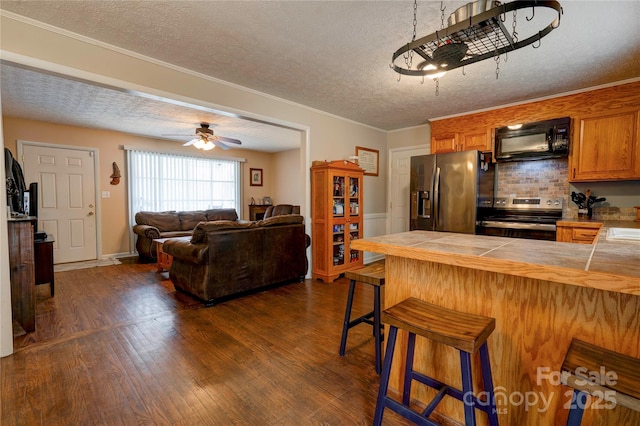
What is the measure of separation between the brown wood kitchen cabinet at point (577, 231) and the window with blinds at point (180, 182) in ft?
20.0

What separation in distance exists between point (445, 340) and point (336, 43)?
89.2 inches

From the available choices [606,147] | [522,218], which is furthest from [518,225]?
[606,147]

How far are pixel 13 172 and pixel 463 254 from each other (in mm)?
4040

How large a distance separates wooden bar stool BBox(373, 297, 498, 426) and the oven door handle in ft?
8.74

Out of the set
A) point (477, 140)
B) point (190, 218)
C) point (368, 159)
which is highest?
point (477, 140)

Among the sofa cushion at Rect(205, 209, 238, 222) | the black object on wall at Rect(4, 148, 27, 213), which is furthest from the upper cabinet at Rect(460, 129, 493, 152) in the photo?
the black object on wall at Rect(4, 148, 27, 213)

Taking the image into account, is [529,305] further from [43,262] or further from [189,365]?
[43,262]

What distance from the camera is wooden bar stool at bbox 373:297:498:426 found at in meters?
1.08

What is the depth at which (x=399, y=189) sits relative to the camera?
5.29m

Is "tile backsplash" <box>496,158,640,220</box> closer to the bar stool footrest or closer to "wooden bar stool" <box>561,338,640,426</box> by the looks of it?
"wooden bar stool" <box>561,338,640,426</box>

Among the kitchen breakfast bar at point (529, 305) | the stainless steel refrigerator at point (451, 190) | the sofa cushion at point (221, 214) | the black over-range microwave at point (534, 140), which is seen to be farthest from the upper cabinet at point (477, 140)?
the sofa cushion at point (221, 214)

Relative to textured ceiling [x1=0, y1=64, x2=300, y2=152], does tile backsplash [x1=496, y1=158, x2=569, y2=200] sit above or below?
below

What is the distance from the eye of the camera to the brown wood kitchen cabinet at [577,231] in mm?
2849

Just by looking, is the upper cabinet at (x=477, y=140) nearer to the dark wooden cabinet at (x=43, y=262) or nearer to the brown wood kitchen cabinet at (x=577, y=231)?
the brown wood kitchen cabinet at (x=577, y=231)
